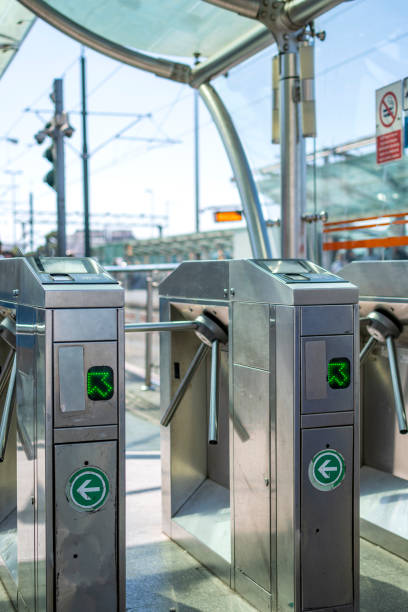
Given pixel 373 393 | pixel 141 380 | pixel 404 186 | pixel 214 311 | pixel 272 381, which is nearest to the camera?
pixel 272 381

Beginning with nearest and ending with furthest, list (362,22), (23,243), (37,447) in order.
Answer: (37,447), (362,22), (23,243)

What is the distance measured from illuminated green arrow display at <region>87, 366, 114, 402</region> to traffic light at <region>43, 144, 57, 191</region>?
3.61 m

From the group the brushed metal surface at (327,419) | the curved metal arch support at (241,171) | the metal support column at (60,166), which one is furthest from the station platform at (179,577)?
the metal support column at (60,166)

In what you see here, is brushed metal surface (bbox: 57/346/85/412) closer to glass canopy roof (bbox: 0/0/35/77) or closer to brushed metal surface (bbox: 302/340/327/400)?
brushed metal surface (bbox: 302/340/327/400)

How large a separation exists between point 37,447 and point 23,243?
15.0 metres

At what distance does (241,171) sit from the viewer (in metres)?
4.69

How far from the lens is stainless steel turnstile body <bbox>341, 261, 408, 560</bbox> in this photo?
2.64m

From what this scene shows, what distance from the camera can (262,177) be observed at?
5289 millimetres

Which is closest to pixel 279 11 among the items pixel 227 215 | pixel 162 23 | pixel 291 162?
pixel 291 162

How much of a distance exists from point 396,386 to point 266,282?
2.42 ft

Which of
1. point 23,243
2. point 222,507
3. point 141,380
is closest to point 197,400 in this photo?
point 222,507

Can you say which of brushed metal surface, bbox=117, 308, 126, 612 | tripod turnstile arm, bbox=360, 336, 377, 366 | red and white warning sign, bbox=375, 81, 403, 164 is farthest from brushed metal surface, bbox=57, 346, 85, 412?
red and white warning sign, bbox=375, 81, 403, 164

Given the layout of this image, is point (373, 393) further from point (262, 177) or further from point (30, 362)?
point (262, 177)

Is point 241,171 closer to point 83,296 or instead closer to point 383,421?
point 383,421
